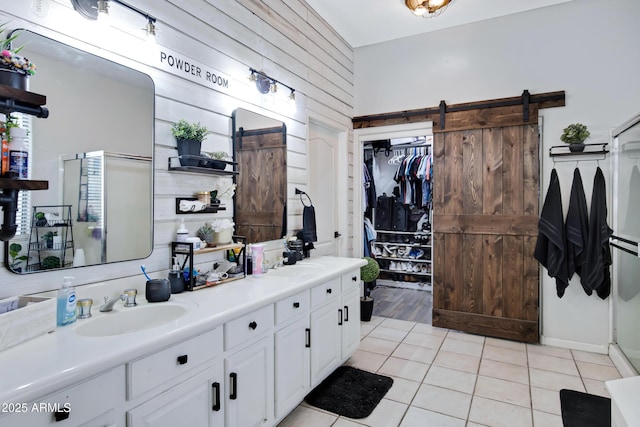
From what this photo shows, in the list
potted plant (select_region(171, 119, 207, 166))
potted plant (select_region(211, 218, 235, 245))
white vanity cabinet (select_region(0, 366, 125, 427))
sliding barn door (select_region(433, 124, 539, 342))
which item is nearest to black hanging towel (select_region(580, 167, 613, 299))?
sliding barn door (select_region(433, 124, 539, 342))

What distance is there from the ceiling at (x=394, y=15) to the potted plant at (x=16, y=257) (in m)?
3.11

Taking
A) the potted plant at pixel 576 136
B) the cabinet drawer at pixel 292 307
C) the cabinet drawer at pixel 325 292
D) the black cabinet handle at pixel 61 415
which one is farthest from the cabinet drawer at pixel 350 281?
the potted plant at pixel 576 136

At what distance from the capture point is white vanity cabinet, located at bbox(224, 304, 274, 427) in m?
1.70

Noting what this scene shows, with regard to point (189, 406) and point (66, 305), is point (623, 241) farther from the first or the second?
point (66, 305)

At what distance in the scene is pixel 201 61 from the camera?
7.55 feet

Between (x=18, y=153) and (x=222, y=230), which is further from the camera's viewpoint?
(x=222, y=230)

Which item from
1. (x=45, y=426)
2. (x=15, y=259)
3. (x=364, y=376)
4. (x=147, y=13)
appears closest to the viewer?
(x=45, y=426)

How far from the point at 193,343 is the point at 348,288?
5.49ft

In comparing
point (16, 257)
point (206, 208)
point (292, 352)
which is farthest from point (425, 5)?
point (16, 257)

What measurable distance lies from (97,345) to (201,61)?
5.80 feet

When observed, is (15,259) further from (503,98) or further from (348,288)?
(503,98)

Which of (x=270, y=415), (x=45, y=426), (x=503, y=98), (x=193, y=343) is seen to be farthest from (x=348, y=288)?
(x=503, y=98)

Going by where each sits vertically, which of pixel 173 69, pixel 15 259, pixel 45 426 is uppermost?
pixel 173 69

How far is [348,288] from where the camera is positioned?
9.81 ft
